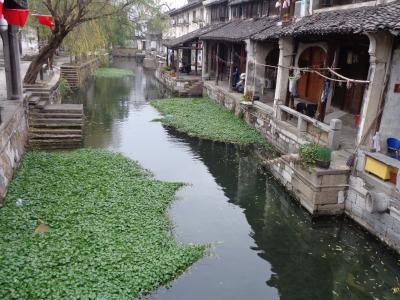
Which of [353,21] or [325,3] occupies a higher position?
→ [325,3]

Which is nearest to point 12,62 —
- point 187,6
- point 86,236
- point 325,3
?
point 86,236

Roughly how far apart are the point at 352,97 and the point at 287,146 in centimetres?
337

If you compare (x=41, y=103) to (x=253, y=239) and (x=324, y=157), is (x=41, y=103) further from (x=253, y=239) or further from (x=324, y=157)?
(x=324, y=157)

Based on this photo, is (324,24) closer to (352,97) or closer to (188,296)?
(352,97)

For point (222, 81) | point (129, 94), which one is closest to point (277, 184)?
point (222, 81)

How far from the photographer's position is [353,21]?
10.2m

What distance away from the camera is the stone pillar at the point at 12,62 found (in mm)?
13297

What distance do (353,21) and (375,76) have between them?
5.36 feet

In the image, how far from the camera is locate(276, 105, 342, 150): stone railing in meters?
11.0

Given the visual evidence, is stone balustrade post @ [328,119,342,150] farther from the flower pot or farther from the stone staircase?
the stone staircase

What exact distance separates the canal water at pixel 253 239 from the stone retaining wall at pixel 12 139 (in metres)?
2.99

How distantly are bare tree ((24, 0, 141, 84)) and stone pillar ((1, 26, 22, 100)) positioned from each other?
4217 millimetres

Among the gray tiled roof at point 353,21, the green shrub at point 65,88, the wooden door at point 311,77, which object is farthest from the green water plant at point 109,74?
the gray tiled roof at point 353,21

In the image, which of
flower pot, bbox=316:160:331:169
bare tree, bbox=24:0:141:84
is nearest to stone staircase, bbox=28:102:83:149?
bare tree, bbox=24:0:141:84
